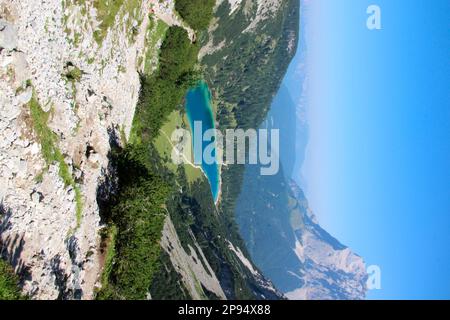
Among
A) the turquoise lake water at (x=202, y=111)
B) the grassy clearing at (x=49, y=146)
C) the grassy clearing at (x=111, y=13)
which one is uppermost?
the grassy clearing at (x=111, y=13)

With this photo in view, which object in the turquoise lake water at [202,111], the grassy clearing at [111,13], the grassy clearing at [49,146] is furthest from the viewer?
the turquoise lake water at [202,111]

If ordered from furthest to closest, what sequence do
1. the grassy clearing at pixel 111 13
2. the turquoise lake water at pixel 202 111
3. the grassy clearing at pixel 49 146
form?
the turquoise lake water at pixel 202 111
the grassy clearing at pixel 111 13
the grassy clearing at pixel 49 146

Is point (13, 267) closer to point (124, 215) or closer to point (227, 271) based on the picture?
point (124, 215)

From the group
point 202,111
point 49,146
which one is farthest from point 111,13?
point 202,111

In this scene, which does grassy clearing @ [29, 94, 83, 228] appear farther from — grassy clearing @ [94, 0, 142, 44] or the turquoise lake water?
the turquoise lake water

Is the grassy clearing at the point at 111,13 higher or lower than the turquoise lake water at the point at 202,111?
higher

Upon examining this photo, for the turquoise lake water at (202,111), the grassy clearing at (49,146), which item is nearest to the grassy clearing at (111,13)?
the grassy clearing at (49,146)

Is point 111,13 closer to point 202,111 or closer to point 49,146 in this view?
point 49,146

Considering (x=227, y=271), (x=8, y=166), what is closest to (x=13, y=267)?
(x=8, y=166)

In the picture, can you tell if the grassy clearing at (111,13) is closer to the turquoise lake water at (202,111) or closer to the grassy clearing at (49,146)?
the grassy clearing at (49,146)
